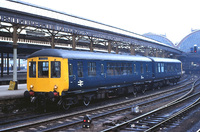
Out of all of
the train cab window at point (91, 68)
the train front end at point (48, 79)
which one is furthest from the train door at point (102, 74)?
the train front end at point (48, 79)

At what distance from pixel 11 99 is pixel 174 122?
912 cm

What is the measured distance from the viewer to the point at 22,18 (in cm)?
1561

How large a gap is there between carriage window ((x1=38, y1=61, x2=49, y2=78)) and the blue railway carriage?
13.7m

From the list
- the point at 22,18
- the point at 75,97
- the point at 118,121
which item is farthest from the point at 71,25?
the point at 118,121

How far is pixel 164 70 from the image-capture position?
81.8 feet

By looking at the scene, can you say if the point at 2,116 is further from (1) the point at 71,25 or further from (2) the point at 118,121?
(1) the point at 71,25

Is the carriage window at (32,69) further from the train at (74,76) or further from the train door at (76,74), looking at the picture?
the train door at (76,74)

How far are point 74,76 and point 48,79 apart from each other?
1.53 metres

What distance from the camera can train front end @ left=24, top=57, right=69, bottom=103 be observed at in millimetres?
11609

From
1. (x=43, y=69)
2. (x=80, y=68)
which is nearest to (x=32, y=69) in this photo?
(x=43, y=69)

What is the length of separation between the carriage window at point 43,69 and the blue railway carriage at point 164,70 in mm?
13664

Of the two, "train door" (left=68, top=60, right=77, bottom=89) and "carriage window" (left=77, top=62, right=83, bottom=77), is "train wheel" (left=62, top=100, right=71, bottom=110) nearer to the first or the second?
"train door" (left=68, top=60, right=77, bottom=89)

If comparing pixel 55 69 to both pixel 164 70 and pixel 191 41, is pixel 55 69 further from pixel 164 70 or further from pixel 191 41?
pixel 191 41

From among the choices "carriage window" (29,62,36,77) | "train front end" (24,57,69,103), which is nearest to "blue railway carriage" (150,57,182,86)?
"train front end" (24,57,69,103)
